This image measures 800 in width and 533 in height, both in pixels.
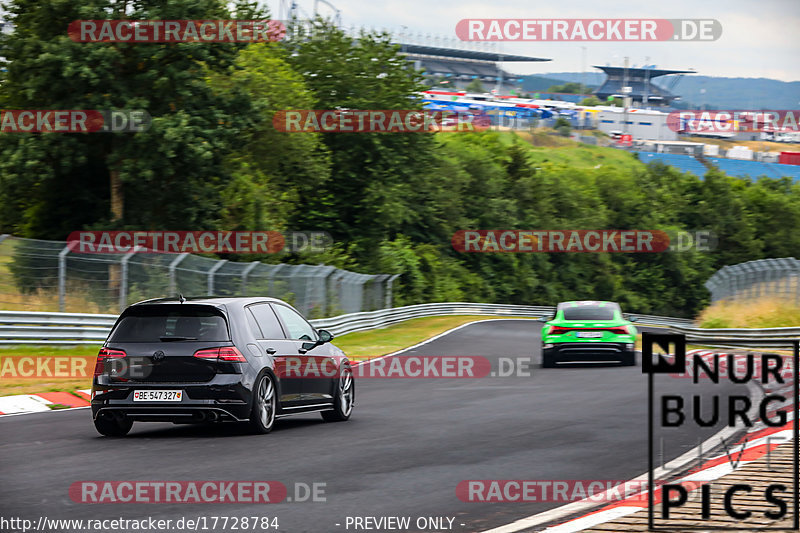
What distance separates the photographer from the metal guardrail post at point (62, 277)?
855 inches

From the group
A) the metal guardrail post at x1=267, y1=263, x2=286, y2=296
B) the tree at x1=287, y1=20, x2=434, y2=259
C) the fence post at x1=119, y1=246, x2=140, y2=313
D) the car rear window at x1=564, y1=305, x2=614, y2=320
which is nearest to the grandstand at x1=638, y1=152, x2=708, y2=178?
the tree at x1=287, y1=20, x2=434, y2=259

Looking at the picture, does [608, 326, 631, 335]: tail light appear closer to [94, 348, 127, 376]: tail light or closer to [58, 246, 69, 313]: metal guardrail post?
[58, 246, 69, 313]: metal guardrail post

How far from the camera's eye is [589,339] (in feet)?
79.3

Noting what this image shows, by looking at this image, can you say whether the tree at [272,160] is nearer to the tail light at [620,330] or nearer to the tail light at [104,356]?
the tail light at [620,330]

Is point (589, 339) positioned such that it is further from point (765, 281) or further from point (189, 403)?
point (765, 281)

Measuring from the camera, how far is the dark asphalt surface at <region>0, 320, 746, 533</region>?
732cm

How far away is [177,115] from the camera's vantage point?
118 ft

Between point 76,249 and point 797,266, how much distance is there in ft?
82.9

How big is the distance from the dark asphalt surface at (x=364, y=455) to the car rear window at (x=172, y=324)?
1.02 m

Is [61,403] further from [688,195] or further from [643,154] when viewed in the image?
[643,154]

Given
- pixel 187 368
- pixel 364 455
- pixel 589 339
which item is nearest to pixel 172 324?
pixel 187 368

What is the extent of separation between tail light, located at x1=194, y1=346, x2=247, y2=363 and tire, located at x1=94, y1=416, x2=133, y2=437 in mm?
1002

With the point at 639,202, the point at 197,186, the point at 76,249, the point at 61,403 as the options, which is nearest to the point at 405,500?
the point at 61,403

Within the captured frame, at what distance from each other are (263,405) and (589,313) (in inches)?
555
